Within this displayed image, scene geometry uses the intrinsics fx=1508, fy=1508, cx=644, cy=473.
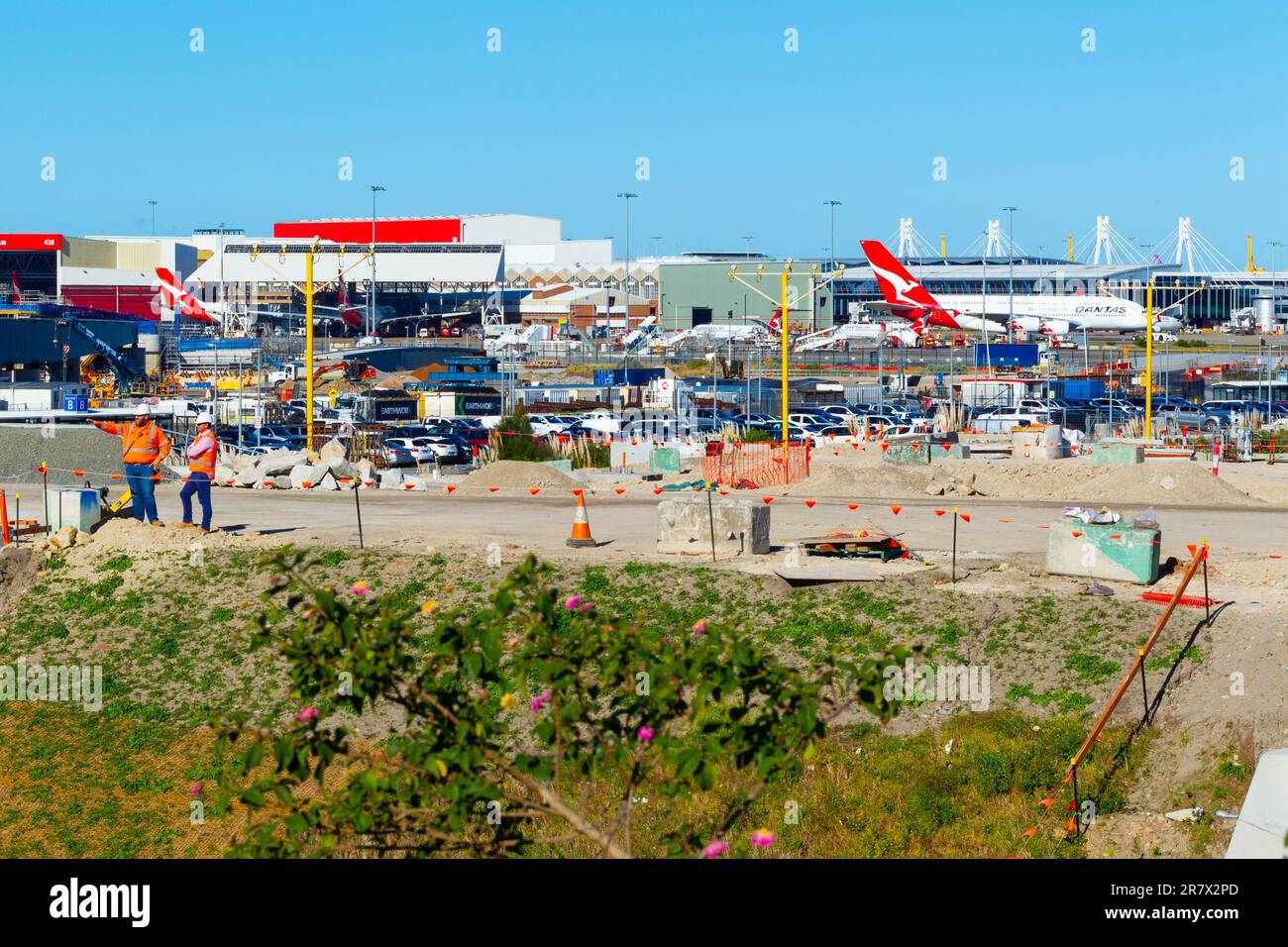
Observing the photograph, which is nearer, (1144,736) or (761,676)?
(761,676)

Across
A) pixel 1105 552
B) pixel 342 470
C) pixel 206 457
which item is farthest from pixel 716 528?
pixel 342 470

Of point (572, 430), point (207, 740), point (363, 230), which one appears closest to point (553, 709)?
point (207, 740)

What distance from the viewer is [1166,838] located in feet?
47.4

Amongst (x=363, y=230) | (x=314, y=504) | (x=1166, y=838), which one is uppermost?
(x=363, y=230)

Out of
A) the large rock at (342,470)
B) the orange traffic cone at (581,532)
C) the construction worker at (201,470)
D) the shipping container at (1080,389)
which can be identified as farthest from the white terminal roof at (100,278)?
the orange traffic cone at (581,532)

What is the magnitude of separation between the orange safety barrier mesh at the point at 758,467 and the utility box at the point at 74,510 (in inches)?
559

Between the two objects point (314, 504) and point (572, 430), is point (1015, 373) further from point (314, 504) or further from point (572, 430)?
point (314, 504)

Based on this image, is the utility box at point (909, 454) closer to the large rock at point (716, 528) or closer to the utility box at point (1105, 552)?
the large rock at point (716, 528)

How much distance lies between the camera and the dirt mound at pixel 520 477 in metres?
33.6

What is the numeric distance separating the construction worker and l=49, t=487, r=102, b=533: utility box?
1.64 metres

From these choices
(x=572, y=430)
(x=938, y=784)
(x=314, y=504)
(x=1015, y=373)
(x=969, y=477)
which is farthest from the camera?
(x=1015, y=373)

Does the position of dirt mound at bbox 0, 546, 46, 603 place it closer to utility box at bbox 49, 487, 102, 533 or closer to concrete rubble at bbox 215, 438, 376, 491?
utility box at bbox 49, 487, 102, 533

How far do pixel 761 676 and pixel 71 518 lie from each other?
2042cm

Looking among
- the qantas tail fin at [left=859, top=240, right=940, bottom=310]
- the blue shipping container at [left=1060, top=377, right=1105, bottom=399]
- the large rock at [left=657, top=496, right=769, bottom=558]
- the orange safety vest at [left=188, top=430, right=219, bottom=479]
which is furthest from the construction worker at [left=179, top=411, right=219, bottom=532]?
the qantas tail fin at [left=859, top=240, right=940, bottom=310]
